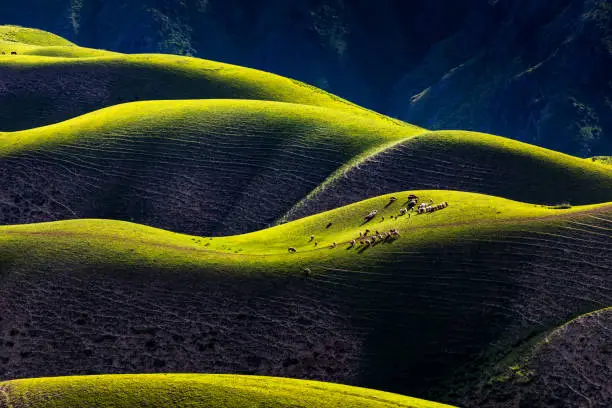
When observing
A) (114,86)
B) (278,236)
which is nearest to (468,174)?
(278,236)

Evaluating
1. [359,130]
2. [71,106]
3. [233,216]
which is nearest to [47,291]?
[233,216]

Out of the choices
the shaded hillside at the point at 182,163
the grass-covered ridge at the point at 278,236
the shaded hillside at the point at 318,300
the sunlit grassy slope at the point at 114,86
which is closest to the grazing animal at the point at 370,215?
the grass-covered ridge at the point at 278,236

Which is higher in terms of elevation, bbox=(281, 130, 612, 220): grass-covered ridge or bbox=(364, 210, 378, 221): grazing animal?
bbox=(281, 130, 612, 220): grass-covered ridge

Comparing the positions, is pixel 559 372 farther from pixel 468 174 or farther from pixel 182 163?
pixel 182 163

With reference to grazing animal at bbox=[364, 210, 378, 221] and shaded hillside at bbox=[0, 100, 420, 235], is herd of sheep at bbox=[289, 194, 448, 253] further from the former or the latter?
shaded hillside at bbox=[0, 100, 420, 235]

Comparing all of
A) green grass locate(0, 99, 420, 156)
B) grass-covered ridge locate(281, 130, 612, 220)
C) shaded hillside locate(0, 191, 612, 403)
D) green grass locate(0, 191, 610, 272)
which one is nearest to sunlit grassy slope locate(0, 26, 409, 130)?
green grass locate(0, 99, 420, 156)

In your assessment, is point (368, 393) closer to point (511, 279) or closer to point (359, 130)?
point (511, 279)

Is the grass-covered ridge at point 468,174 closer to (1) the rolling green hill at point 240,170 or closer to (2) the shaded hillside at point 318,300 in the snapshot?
(1) the rolling green hill at point 240,170
